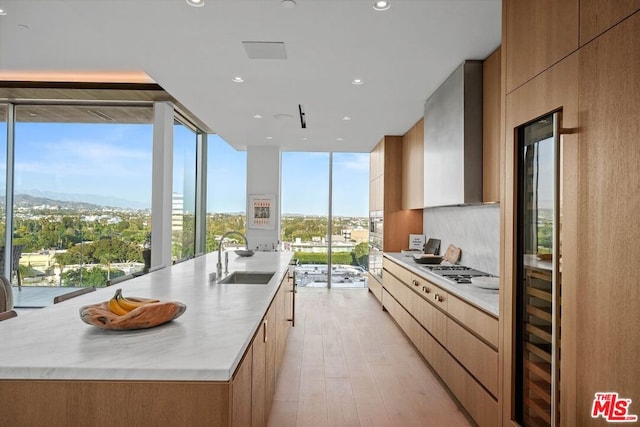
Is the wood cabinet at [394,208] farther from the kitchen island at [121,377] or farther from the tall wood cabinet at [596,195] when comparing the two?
the kitchen island at [121,377]

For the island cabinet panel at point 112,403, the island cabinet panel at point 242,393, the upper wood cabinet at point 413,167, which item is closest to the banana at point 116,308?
the island cabinet panel at point 112,403


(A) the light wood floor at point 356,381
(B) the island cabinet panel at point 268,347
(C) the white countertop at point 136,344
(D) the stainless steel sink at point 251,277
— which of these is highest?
(C) the white countertop at point 136,344

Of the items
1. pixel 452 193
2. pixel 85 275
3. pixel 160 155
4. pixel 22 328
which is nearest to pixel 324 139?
pixel 160 155

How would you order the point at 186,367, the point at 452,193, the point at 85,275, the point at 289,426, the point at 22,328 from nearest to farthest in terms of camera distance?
the point at 186,367 < the point at 22,328 < the point at 289,426 < the point at 452,193 < the point at 85,275

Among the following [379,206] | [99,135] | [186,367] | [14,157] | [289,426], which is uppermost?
[99,135]

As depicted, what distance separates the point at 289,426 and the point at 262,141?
507cm

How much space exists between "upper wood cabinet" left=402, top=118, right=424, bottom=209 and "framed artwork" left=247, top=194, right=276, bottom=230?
252 centimetres

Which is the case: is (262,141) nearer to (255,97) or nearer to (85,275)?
(255,97)

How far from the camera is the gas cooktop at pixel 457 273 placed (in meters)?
3.12

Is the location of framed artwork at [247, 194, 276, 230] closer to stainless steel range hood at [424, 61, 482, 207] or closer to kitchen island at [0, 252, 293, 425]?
stainless steel range hood at [424, 61, 482, 207]

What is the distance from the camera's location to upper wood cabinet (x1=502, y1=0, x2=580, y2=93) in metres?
1.49

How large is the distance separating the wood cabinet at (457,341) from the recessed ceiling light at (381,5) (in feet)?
6.49

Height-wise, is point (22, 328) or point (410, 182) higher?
point (410, 182)

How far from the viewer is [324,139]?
20.8ft
